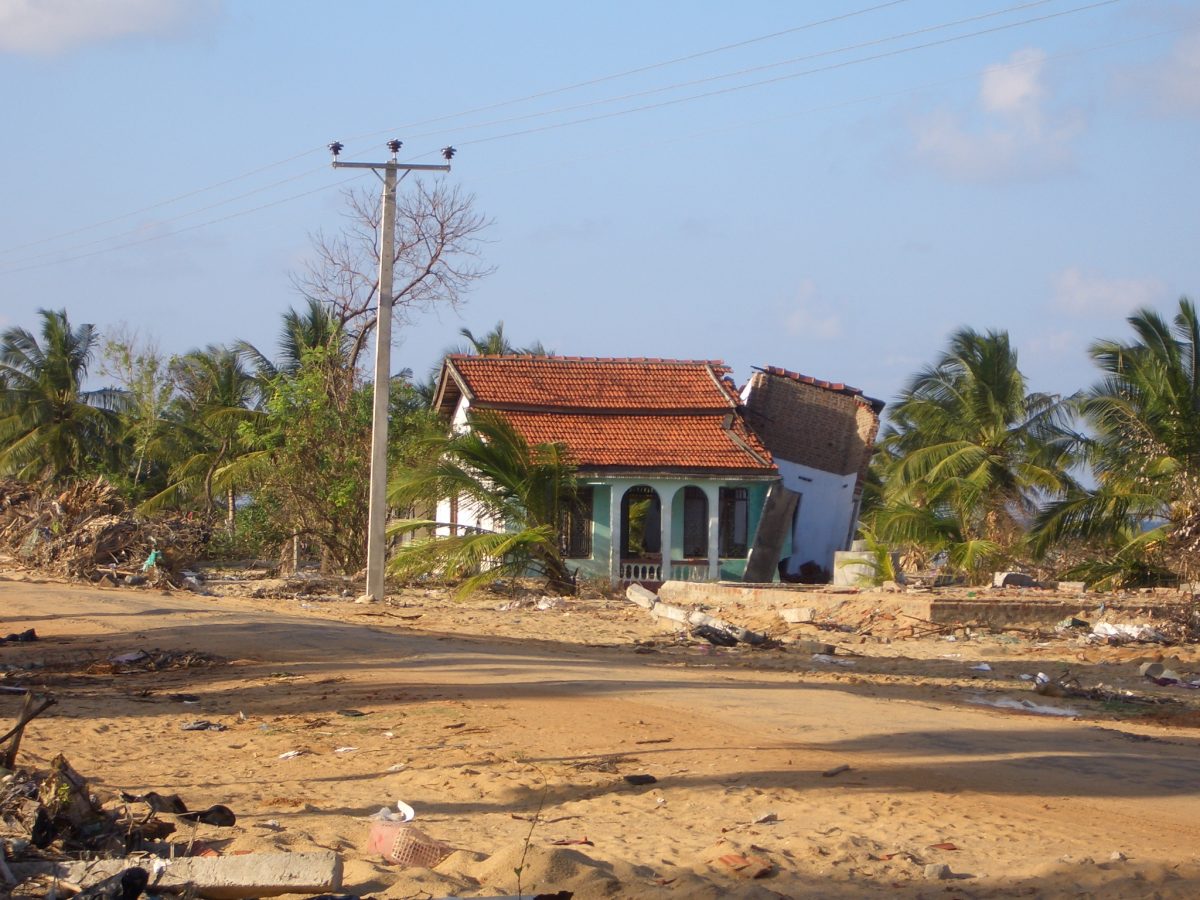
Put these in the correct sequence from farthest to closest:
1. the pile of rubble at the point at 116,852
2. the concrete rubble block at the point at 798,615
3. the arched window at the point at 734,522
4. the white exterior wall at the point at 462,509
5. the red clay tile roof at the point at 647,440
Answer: the arched window at the point at 734,522
the red clay tile roof at the point at 647,440
the white exterior wall at the point at 462,509
the concrete rubble block at the point at 798,615
the pile of rubble at the point at 116,852

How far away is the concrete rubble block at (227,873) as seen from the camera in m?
5.55

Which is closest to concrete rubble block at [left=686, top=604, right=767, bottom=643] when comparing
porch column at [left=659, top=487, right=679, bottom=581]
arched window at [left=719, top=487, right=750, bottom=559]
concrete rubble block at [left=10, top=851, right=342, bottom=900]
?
porch column at [left=659, top=487, right=679, bottom=581]

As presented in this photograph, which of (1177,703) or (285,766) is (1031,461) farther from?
(285,766)

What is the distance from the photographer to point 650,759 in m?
8.77

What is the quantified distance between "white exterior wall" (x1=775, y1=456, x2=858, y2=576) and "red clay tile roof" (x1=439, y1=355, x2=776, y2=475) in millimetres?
2140

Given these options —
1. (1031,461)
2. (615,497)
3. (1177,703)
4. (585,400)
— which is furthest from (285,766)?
(1031,461)

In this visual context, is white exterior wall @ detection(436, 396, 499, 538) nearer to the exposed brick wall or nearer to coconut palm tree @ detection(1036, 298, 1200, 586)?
the exposed brick wall

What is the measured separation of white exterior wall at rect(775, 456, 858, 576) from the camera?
29734 mm

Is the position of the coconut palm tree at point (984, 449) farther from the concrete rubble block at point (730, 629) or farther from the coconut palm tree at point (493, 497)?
the concrete rubble block at point (730, 629)

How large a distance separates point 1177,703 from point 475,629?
31.2ft

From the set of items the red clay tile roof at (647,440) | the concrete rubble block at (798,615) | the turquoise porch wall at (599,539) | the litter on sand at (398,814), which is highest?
the red clay tile roof at (647,440)

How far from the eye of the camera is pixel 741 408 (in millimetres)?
29453

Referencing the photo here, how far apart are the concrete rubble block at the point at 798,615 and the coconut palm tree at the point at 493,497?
5139 mm

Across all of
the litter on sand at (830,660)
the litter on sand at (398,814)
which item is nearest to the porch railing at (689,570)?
the litter on sand at (830,660)
